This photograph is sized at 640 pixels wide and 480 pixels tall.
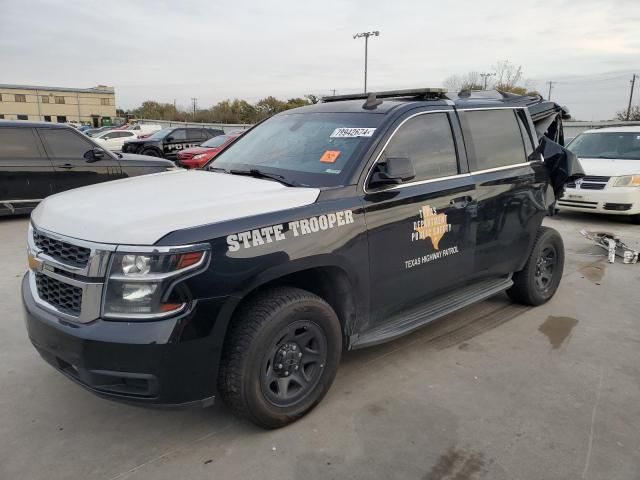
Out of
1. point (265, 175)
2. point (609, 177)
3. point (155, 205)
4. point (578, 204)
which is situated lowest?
point (578, 204)

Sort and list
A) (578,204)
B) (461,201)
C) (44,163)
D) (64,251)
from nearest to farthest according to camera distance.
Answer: (64,251) → (461,201) → (44,163) → (578,204)

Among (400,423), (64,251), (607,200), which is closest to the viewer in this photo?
(64,251)

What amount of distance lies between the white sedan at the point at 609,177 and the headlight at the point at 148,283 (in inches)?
296

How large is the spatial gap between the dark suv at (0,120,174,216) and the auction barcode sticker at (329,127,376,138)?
6.81m

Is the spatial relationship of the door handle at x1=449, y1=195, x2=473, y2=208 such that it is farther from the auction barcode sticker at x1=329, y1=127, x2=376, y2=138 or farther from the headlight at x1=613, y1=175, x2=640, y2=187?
the headlight at x1=613, y1=175, x2=640, y2=187

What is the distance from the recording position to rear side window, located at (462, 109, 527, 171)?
159 inches

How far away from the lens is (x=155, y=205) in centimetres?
269

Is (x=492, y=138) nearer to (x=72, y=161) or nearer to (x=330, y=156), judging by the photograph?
(x=330, y=156)

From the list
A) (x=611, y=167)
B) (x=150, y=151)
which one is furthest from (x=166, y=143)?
(x=611, y=167)

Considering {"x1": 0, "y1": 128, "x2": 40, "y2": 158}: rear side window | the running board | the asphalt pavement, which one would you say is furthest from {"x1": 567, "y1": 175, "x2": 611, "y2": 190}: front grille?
{"x1": 0, "y1": 128, "x2": 40, "y2": 158}: rear side window

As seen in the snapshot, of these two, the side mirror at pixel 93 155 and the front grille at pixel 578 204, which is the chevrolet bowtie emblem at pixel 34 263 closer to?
the side mirror at pixel 93 155

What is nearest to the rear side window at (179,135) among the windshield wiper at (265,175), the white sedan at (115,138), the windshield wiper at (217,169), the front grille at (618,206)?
the white sedan at (115,138)

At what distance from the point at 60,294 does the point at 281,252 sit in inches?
46.4

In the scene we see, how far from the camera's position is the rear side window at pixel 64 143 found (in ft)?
28.8
